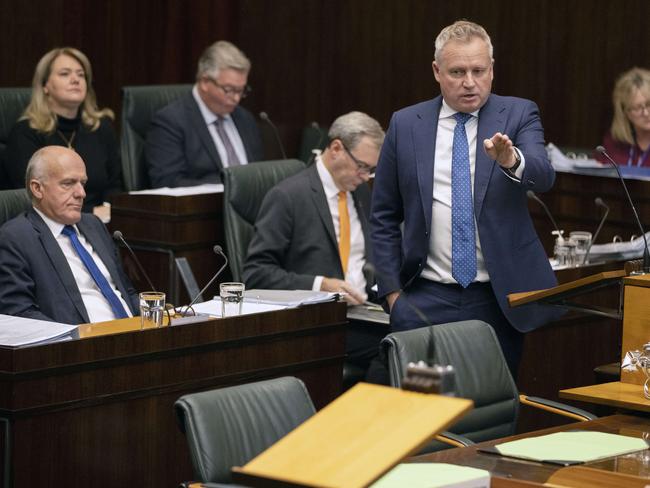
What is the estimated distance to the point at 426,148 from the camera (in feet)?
13.4

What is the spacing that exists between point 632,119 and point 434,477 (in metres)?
4.29

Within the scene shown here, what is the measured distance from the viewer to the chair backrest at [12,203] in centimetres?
493

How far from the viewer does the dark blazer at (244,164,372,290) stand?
5324 millimetres

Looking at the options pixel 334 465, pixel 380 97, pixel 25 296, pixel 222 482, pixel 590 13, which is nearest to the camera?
pixel 334 465

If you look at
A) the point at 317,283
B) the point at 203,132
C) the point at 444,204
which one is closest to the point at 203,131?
the point at 203,132

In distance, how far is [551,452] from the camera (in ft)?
10.3

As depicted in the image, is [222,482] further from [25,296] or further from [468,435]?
[25,296]

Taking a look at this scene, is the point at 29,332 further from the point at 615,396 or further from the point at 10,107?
the point at 10,107

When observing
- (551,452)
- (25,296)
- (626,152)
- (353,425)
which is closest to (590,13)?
(626,152)

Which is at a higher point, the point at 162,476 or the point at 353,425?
the point at 353,425

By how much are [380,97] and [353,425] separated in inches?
236

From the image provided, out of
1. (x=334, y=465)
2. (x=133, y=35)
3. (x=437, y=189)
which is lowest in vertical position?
(x=334, y=465)

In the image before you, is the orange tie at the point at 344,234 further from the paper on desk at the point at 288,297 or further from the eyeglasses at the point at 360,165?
the paper on desk at the point at 288,297

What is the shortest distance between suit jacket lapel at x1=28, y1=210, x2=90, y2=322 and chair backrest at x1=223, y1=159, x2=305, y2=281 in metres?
1.16
